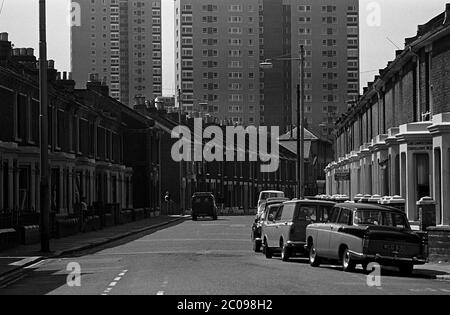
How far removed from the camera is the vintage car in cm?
2333

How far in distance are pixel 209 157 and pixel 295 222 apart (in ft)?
237

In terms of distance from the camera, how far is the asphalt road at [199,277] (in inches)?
733

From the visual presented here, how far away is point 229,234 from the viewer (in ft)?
152

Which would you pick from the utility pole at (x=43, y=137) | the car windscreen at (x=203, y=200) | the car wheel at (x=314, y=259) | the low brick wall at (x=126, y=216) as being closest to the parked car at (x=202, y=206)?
the car windscreen at (x=203, y=200)

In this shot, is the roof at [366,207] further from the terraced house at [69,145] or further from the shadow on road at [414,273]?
the terraced house at [69,145]

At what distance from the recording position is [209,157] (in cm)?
10006

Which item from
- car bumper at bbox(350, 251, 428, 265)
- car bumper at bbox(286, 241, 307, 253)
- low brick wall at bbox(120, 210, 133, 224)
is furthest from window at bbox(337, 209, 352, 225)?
low brick wall at bbox(120, 210, 133, 224)

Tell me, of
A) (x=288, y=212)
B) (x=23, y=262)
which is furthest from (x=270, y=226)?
(x=23, y=262)

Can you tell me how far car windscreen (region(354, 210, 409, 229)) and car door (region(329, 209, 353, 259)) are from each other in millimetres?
298

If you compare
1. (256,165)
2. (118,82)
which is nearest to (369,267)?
(118,82)

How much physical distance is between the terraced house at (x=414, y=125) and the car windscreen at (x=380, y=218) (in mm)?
6191

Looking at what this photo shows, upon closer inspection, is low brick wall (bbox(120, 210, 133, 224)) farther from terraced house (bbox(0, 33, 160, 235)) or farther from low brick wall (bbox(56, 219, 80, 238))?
low brick wall (bbox(56, 219, 80, 238))

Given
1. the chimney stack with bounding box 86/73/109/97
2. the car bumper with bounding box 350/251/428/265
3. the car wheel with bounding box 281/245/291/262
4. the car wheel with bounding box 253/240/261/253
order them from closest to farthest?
1. the car bumper with bounding box 350/251/428/265
2. the car wheel with bounding box 281/245/291/262
3. the car wheel with bounding box 253/240/261/253
4. the chimney stack with bounding box 86/73/109/97
